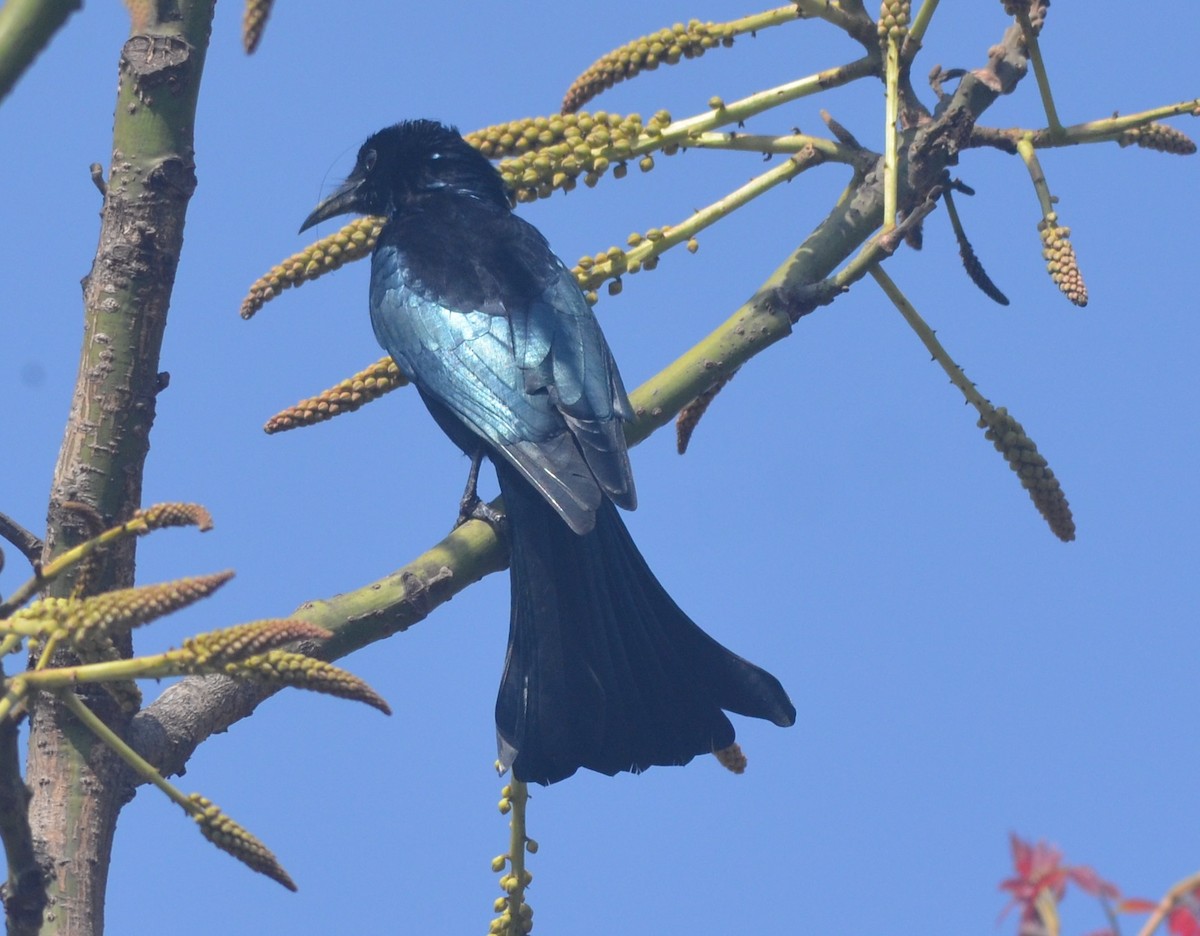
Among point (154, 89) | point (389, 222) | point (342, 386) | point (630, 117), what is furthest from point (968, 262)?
point (389, 222)

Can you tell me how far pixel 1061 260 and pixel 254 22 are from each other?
5.57 feet

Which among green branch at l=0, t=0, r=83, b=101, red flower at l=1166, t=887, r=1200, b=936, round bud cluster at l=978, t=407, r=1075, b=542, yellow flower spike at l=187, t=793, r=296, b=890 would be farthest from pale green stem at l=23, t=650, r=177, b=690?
round bud cluster at l=978, t=407, r=1075, b=542

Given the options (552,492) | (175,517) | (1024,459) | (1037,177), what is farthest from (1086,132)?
(175,517)

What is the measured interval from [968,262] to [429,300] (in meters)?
1.70

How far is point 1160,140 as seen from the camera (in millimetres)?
3191

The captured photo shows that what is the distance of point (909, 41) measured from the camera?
9.96ft

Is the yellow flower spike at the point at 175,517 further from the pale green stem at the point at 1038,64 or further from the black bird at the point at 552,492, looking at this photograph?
the pale green stem at the point at 1038,64

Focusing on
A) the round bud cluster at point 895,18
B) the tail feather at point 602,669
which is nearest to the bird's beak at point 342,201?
the tail feather at point 602,669

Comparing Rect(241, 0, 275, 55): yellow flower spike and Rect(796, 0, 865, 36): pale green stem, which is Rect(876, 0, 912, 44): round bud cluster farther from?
Rect(241, 0, 275, 55): yellow flower spike

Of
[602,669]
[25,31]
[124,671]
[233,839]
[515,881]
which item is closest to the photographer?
[25,31]

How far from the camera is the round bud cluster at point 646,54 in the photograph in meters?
3.07

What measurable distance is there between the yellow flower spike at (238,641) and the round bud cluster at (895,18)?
1.88 metres

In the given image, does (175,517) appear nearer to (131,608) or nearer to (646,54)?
(131,608)

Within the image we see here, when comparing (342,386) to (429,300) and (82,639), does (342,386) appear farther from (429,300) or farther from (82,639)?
(82,639)
